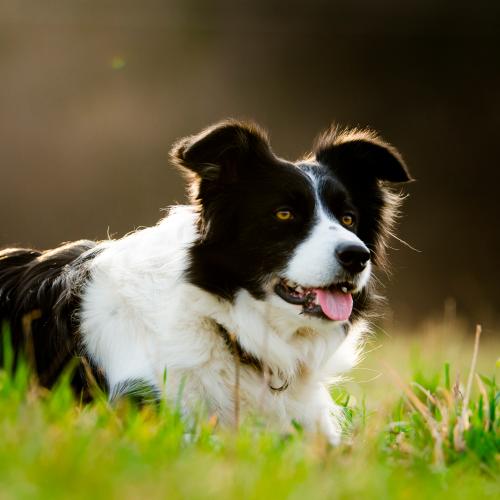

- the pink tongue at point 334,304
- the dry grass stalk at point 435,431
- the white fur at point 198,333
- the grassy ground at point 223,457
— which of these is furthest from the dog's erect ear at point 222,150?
the dry grass stalk at point 435,431

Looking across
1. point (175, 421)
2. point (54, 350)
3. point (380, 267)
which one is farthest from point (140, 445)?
point (380, 267)

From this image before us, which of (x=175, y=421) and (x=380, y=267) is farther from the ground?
(x=380, y=267)

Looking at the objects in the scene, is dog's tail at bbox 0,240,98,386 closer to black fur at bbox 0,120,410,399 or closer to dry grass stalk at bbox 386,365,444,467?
black fur at bbox 0,120,410,399

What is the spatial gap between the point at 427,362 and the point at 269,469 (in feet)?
12.5

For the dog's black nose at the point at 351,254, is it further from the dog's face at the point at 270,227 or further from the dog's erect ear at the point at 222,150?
the dog's erect ear at the point at 222,150

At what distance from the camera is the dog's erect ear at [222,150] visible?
394 cm

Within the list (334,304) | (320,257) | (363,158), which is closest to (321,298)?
(334,304)

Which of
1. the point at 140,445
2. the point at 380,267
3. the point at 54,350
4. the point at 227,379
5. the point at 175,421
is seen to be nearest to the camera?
the point at 140,445

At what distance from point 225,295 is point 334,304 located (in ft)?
1.86

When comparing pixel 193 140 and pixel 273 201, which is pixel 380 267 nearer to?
pixel 273 201

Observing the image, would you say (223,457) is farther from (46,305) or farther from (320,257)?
(46,305)

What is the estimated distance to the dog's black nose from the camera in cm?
379

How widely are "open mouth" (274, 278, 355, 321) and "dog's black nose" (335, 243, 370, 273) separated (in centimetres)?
16

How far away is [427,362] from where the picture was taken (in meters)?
5.98
